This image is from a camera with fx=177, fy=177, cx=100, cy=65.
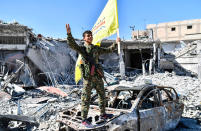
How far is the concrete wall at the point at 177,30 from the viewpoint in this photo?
31.8 m

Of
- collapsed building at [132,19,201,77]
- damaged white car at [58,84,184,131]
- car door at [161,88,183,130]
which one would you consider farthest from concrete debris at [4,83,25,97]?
collapsed building at [132,19,201,77]

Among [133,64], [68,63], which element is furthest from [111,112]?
[133,64]

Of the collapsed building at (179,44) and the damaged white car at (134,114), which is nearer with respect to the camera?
the damaged white car at (134,114)

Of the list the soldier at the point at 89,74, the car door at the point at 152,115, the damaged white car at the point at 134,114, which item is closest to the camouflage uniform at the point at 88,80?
the soldier at the point at 89,74

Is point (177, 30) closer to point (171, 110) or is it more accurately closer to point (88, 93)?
point (171, 110)

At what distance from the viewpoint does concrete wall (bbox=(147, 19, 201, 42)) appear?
3178cm

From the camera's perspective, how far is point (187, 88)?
11852 mm

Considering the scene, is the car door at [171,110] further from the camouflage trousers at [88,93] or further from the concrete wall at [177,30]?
the concrete wall at [177,30]

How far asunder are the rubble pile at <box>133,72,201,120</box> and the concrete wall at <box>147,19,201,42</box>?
17.4 m

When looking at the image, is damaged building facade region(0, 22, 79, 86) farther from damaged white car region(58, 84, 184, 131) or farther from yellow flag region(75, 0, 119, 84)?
damaged white car region(58, 84, 184, 131)

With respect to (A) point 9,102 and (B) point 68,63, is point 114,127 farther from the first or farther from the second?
(B) point 68,63

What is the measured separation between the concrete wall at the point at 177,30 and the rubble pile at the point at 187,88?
17372 millimetres

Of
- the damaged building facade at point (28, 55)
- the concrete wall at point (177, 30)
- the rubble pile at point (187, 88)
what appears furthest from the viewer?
the concrete wall at point (177, 30)

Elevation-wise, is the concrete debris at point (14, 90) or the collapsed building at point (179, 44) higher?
the collapsed building at point (179, 44)
